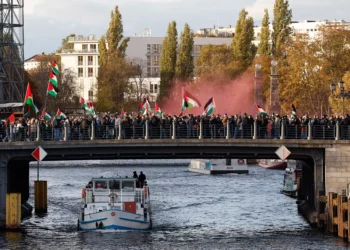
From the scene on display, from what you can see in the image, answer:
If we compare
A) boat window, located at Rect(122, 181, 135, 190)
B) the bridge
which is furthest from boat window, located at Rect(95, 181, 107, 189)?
the bridge

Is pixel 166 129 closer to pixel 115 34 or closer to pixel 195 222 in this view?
pixel 195 222

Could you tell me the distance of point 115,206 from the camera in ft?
218

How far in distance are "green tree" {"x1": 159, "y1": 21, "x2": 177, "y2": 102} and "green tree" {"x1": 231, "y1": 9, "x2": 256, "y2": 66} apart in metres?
17.1

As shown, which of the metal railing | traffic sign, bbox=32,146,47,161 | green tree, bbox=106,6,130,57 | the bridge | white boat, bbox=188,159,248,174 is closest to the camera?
traffic sign, bbox=32,146,47,161

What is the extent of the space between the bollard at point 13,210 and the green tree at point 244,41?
89.6 meters

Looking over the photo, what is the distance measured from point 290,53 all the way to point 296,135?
64.1 metres

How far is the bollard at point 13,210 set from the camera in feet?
218

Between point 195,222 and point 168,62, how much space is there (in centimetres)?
9844

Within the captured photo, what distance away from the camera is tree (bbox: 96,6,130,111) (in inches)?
6732

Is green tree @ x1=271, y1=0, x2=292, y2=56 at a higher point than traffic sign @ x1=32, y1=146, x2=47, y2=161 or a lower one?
higher

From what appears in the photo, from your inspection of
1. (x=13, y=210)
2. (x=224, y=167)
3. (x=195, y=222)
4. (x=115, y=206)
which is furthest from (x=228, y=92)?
(x=13, y=210)

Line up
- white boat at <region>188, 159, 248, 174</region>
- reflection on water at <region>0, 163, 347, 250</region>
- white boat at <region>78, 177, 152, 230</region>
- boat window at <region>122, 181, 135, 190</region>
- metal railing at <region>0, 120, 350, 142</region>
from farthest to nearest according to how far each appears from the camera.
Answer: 1. white boat at <region>188, 159, 248, 174</region>
2. boat window at <region>122, 181, 135, 190</region>
3. metal railing at <region>0, 120, 350, 142</region>
4. white boat at <region>78, 177, 152, 230</region>
5. reflection on water at <region>0, 163, 347, 250</region>

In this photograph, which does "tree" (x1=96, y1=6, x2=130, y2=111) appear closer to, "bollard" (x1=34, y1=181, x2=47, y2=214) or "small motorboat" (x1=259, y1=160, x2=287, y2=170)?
"small motorboat" (x1=259, y1=160, x2=287, y2=170)

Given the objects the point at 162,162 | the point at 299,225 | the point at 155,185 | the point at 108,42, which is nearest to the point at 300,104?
the point at 162,162
